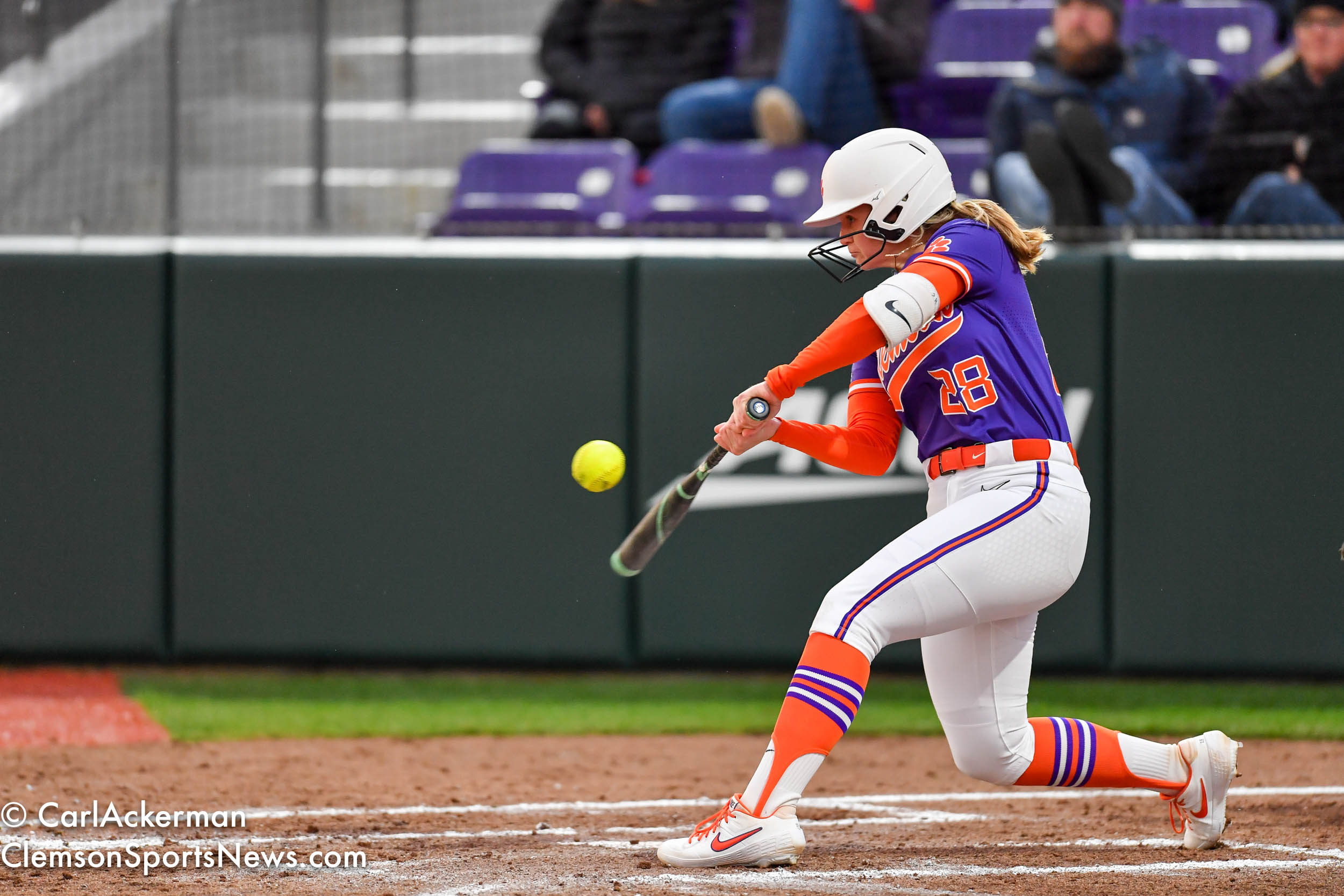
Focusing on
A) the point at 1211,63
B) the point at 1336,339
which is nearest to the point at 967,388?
the point at 1336,339

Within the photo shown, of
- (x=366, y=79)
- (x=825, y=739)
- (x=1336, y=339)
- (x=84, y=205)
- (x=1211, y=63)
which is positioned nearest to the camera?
(x=825, y=739)

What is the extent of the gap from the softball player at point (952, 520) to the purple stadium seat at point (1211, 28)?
4653 mm

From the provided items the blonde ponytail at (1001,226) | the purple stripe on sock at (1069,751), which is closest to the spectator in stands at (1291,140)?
the blonde ponytail at (1001,226)

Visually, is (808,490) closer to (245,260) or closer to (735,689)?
(735,689)

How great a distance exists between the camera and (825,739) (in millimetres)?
3182

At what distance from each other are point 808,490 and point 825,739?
3.06 m

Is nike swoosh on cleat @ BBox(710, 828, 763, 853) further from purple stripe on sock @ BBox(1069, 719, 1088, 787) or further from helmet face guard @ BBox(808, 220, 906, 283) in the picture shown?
helmet face guard @ BBox(808, 220, 906, 283)

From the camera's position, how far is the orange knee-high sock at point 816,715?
318cm

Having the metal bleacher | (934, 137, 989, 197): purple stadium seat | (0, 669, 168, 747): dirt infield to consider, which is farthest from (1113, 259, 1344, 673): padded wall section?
(0, 669, 168, 747): dirt infield

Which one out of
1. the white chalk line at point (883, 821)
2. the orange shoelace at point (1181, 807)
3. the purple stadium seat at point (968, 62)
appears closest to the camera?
the orange shoelace at point (1181, 807)

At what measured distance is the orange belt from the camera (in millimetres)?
3291

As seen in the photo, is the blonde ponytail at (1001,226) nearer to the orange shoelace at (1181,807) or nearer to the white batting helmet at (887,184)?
the white batting helmet at (887,184)

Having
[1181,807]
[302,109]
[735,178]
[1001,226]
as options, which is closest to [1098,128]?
[735,178]

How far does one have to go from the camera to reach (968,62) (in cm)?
795
